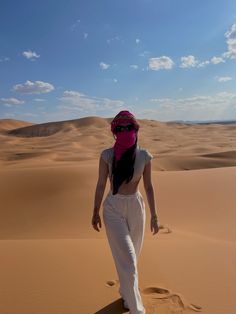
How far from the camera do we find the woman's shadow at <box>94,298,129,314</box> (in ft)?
11.5

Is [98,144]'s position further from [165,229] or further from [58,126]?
[165,229]

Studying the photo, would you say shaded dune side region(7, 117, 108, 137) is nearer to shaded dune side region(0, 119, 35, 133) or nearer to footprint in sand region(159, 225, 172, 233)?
shaded dune side region(0, 119, 35, 133)

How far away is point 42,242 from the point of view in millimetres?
5629

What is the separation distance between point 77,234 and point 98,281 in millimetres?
3882

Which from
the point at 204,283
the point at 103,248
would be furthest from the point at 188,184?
the point at 204,283

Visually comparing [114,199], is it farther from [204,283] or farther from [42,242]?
[42,242]

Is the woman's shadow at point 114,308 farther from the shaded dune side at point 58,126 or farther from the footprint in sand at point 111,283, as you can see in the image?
the shaded dune side at point 58,126

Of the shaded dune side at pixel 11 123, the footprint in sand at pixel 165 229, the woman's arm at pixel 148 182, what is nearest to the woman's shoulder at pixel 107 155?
the woman's arm at pixel 148 182

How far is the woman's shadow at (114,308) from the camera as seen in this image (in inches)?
138

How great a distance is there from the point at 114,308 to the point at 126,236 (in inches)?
32.0

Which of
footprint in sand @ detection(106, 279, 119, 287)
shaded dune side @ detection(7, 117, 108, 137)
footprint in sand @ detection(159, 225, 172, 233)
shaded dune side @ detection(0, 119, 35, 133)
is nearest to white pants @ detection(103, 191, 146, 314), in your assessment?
→ footprint in sand @ detection(106, 279, 119, 287)

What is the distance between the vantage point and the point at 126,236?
3.24m

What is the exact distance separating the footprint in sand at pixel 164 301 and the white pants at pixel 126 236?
39cm

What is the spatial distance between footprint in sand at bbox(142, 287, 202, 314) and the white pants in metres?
0.39
